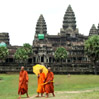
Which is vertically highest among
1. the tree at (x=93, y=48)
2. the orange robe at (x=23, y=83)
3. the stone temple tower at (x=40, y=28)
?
the stone temple tower at (x=40, y=28)

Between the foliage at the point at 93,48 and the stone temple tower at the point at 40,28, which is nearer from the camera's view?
the foliage at the point at 93,48

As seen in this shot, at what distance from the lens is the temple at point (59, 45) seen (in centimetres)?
10462

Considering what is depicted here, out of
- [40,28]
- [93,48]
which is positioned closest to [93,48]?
[93,48]

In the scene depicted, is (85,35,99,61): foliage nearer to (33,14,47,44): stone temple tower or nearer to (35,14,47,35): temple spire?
(33,14,47,44): stone temple tower

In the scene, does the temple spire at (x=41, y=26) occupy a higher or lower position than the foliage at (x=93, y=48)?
higher

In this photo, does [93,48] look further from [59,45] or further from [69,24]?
[69,24]

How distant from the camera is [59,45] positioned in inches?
6220

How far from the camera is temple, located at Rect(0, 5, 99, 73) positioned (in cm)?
10462

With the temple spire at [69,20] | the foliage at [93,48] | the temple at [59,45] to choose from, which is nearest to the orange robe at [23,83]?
the foliage at [93,48]

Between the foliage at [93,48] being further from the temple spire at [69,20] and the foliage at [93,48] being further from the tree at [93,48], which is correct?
the temple spire at [69,20]

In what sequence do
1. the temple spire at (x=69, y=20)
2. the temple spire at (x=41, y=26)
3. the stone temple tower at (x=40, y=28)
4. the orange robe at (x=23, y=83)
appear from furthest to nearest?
the temple spire at (x=69, y=20), the temple spire at (x=41, y=26), the stone temple tower at (x=40, y=28), the orange robe at (x=23, y=83)

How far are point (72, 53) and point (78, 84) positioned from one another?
248ft

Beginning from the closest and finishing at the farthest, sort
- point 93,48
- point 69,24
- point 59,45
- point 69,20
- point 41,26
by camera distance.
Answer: point 93,48 < point 59,45 < point 41,26 < point 69,20 < point 69,24

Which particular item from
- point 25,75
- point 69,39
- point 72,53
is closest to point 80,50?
point 72,53
